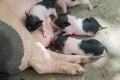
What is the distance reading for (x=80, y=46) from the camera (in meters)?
2.68

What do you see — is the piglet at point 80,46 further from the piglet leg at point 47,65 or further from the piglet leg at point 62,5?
the piglet leg at point 62,5

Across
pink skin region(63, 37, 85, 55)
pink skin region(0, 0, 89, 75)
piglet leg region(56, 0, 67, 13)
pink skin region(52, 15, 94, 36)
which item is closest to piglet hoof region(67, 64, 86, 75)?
pink skin region(0, 0, 89, 75)

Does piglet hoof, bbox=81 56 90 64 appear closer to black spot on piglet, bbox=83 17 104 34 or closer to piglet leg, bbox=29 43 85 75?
piglet leg, bbox=29 43 85 75

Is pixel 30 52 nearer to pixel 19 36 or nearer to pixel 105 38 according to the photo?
pixel 19 36

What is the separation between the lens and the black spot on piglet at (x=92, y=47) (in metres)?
2.65

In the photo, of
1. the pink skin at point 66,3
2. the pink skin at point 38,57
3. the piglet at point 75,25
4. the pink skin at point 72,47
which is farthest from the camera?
the pink skin at point 66,3

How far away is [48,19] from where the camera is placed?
2906mm

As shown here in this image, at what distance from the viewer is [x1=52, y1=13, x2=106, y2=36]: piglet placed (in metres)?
2.81

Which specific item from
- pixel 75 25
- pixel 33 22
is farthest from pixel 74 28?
pixel 33 22

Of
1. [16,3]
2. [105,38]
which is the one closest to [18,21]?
[16,3]

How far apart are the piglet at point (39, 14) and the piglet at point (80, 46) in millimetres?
A: 188

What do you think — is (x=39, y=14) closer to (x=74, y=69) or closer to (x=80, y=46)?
(x=80, y=46)

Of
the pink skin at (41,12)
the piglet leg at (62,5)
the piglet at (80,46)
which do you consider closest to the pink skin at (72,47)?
the piglet at (80,46)

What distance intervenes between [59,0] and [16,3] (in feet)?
1.35
